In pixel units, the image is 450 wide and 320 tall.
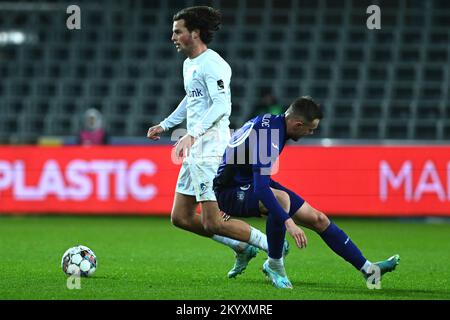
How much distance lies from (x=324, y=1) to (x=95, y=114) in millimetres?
6477

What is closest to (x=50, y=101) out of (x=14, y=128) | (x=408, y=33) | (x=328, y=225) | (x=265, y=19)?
(x=14, y=128)

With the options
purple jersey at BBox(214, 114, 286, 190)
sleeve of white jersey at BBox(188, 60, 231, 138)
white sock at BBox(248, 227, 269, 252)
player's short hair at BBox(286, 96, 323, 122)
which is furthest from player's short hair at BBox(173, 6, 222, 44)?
white sock at BBox(248, 227, 269, 252)

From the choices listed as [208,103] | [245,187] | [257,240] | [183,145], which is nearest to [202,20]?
[208,103]

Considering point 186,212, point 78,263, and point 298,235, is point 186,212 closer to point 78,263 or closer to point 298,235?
point 78,263

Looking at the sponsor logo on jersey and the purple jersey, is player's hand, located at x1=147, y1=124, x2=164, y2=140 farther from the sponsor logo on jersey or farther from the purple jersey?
the sponsor logo on jersey

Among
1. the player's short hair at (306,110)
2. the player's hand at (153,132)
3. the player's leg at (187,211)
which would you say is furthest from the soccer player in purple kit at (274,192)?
the player's hand at (153,132)

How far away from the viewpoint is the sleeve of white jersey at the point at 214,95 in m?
7.04

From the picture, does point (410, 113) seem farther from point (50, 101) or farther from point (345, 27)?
point (50, 101)

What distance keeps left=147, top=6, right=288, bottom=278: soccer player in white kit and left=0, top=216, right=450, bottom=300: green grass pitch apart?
0.38 meters

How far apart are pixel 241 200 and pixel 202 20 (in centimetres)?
146

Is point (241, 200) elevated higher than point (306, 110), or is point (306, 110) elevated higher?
point (306, 110)

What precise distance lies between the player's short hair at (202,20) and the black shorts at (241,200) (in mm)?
1247

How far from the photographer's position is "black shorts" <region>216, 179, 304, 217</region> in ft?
22.6

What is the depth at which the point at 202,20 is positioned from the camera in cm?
731
